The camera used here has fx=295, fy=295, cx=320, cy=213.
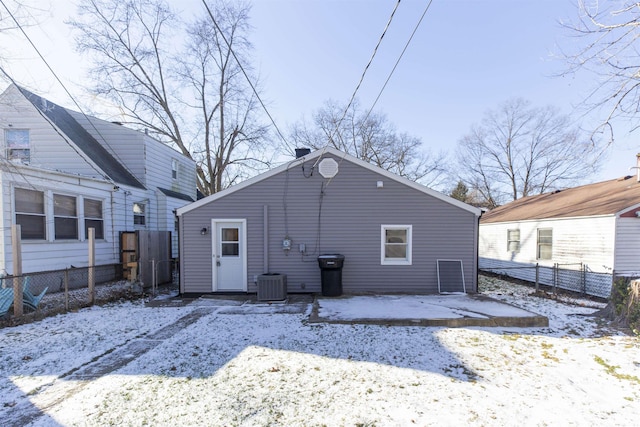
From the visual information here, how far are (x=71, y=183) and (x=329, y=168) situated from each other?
764cm

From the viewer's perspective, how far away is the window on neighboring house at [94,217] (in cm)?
936

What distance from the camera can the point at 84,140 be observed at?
11000 millimetres

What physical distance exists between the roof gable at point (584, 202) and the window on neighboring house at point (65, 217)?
52.0 ft

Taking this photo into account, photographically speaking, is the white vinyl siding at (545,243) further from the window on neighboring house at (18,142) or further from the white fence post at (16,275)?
the window on neighboring house at (18,142)

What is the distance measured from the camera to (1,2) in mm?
5387

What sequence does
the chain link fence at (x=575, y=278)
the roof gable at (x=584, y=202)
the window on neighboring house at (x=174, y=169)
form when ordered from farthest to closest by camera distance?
the window on neighboring house at (x=174, y=169) → the roof gable at (x=584, y=202) → the chain link fence at (x=575, y=278)

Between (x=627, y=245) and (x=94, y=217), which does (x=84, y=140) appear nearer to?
(x=94, y=217)

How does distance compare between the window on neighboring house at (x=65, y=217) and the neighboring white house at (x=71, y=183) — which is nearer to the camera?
the neighboring white house at (x=71, y=183)

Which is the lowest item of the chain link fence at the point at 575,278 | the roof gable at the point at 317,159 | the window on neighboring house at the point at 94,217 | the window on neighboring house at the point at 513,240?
the chain link fence at the point at 575,278

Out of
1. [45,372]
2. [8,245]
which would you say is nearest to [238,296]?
[45,372]

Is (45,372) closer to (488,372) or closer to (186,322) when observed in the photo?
(186,322)

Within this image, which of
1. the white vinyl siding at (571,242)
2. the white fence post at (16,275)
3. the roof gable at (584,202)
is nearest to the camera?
the white fence post at (16,275)

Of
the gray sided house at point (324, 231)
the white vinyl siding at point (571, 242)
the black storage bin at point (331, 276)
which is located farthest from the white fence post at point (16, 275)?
the white vinyl siding at point (571, 242)

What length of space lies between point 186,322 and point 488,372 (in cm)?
516
